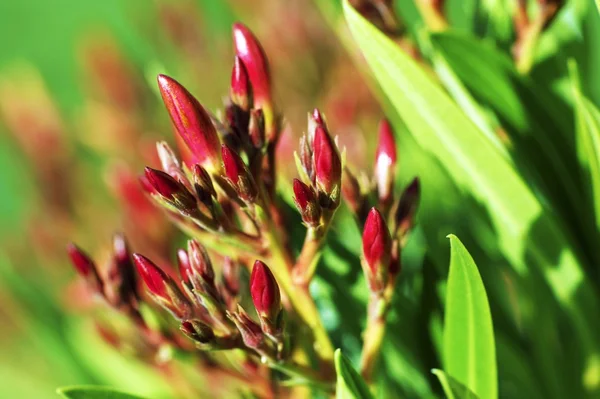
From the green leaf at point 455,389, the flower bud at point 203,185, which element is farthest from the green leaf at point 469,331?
the flower bud at point 203,185

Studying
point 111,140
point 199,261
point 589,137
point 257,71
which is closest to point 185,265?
point 199,261

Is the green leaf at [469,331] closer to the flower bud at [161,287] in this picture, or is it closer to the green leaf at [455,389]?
the green leaf at [455,389]

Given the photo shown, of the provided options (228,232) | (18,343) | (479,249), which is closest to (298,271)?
(228,232)

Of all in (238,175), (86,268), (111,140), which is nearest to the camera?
(238,175)

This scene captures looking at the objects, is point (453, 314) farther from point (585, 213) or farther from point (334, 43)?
point (334, 43)

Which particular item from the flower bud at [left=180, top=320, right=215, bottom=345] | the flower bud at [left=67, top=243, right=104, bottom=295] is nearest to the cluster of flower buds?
the flower bud at [left=67, top=243, right=104, bottom=295]

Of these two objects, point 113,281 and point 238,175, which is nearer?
point 238,175

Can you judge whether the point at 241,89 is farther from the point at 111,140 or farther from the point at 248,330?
the point at 111,140
